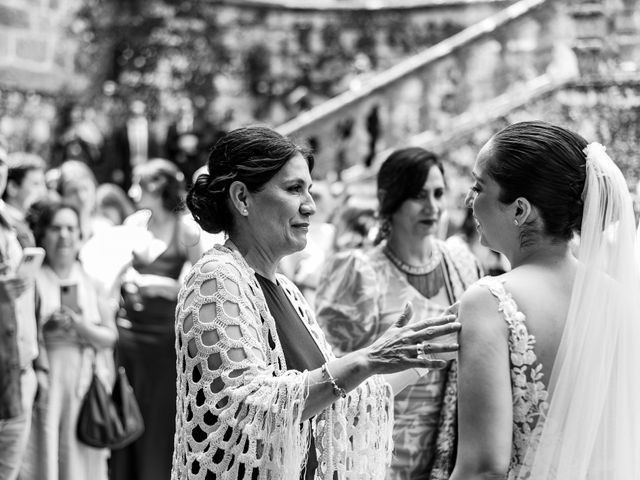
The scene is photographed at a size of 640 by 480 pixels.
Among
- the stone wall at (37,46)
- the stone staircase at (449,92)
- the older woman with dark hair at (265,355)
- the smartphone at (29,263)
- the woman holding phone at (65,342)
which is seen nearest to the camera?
the older woman with dark hair at (265,355)

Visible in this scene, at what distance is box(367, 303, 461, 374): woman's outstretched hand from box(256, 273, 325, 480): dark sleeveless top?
40 cm

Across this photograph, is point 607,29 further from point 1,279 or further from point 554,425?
point 554,425

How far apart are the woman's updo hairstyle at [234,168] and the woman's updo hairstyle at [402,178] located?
5.01 feet

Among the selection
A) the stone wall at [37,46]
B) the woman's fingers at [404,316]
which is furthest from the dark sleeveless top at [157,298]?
the stone wall at [37,46]

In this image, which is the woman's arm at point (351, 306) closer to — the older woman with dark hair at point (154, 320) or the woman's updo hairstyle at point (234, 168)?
the woman's updo hairstyle at point (234, 168)

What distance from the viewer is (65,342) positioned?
621 centimetres

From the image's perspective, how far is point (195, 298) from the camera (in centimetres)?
297

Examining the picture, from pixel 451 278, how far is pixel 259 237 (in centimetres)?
169

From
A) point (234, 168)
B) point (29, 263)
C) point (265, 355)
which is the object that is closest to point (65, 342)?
point (29, 263)

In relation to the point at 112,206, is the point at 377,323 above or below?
below

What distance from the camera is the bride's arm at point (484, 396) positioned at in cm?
267

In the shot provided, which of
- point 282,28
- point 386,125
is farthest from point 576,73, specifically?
point 282,28

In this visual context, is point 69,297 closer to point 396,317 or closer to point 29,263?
point 29,263

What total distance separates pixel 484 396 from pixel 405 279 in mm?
1982
